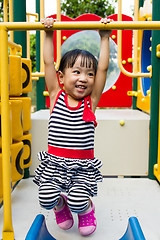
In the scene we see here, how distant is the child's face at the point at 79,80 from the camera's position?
1332mm

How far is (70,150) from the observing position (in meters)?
1.35

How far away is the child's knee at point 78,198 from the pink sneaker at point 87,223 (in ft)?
0.43

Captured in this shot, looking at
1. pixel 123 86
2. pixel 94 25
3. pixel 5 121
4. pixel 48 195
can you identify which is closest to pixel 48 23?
pixel 94 25

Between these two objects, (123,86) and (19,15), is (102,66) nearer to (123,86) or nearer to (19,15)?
(19,15)

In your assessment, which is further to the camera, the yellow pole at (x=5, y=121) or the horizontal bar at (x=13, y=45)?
the horizontal bar at (x=13, y=45)

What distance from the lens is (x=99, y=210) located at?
167 centimetres

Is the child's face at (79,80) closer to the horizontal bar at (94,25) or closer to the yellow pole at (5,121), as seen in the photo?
the horizontal bar at (94,25)

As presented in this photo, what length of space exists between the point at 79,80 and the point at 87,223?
26.5 inches

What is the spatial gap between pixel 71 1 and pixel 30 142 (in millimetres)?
9000

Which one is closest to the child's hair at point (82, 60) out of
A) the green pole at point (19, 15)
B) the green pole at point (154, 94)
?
the green pole at point (154, 94)

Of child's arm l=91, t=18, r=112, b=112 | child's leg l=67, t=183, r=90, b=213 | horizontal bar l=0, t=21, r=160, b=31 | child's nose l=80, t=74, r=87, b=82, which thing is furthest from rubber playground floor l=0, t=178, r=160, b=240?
horizontal bar l=0, t=21, r=160, b=31

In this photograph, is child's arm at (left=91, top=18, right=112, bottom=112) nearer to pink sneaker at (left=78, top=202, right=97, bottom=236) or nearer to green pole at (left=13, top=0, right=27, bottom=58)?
pink sneaker at (left=78, top=202, right=97, bottom=236)

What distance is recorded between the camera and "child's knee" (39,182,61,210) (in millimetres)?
1287

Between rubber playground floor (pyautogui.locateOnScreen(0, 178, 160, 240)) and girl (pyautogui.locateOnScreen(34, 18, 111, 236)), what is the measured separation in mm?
109
